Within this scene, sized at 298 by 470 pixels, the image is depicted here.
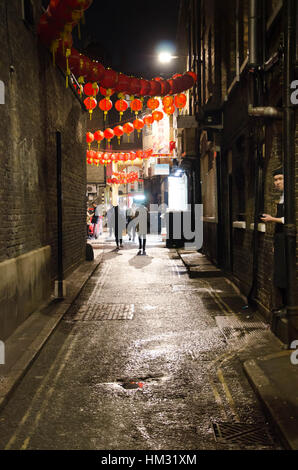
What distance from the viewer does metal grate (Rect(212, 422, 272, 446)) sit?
12.9 feet

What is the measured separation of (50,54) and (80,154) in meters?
6.05

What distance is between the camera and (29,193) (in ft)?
29.2

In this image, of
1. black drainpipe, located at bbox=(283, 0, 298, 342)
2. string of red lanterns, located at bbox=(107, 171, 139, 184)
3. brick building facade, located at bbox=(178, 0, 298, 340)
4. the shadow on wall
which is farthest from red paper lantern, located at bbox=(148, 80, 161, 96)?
string of red lanterns, located at bbox=(107, 171, 139, 184)

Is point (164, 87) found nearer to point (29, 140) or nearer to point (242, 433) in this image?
point (29, 140)

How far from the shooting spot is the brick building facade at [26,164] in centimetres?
724

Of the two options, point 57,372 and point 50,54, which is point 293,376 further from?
point 50,54

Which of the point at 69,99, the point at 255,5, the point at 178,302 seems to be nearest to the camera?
the point at 255,5

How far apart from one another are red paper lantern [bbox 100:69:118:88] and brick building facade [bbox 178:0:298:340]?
278 centimetres

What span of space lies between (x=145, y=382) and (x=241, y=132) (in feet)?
21.6

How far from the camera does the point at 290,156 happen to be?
21.1 feet

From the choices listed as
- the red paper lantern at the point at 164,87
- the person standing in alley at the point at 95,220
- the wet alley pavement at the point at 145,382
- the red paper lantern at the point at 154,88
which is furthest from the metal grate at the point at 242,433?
the person standing in alley at the point at 95,220

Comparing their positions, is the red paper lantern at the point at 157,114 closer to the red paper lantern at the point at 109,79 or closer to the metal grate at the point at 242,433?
the red paper lantern at the point at 109,79
